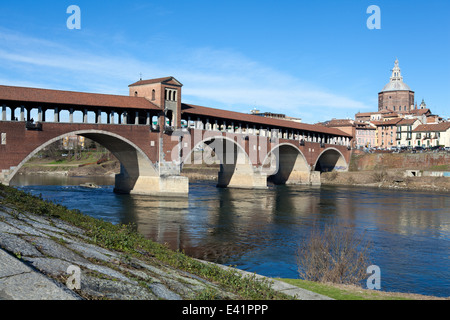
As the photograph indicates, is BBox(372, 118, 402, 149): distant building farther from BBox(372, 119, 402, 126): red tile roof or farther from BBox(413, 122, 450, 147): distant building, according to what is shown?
BBox(413, 122, 450, 147): distant building

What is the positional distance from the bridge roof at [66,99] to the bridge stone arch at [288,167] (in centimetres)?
3281

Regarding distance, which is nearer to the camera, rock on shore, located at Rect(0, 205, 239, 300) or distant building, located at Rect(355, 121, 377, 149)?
rock on shore, located at Rect(0, 205, 239, 300)

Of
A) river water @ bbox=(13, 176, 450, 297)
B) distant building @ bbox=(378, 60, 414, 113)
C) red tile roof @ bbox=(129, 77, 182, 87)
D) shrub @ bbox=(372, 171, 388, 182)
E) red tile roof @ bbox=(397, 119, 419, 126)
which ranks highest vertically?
distant building @ bbox=(378, 60, 414, 113)

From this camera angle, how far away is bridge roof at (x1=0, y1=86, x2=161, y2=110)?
35.7 meters

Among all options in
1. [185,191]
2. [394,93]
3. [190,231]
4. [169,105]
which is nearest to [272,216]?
[190,231]

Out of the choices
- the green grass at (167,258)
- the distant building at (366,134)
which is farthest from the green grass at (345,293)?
the distant building at (366,134)

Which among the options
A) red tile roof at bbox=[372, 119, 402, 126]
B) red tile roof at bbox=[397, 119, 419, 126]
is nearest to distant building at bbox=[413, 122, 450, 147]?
red tile roof at bbox=[397, 119, 419, 126]

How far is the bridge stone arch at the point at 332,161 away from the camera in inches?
3295

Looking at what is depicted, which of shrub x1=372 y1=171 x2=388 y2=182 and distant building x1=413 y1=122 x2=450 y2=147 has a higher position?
distant building x1=413 y1=122 x2=450 y2=147

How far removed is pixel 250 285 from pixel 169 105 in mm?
38180

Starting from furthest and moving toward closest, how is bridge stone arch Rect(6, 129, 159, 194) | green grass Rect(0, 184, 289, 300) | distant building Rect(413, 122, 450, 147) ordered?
distant building Rect(413, 122, 450, 147)
bridge stone arch Rect(6, 129, 159, 194)
green grass Rect(0, 184, 289, 300)

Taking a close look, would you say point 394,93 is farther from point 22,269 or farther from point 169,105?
point 22,269

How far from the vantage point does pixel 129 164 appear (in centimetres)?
4653

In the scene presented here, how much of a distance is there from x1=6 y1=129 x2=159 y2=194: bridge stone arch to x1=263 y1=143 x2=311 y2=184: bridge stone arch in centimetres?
2972
